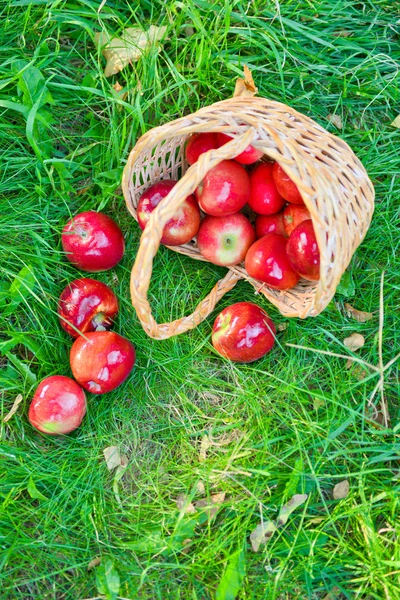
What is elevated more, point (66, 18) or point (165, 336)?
point (66, 18)

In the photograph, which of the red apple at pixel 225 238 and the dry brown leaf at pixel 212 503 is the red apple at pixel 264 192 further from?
the dry brown leaf at pixel 212 503

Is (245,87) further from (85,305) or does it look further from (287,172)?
(85,305)

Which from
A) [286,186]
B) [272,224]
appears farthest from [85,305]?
[286,186]

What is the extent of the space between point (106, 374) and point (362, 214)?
124 centimetres

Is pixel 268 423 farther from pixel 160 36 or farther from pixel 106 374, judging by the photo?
pixel 160 36

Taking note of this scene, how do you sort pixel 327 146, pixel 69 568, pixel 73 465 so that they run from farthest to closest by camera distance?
pixel 73 465 < pixel 69 568 < pixel 327 146

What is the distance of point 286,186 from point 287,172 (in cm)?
34

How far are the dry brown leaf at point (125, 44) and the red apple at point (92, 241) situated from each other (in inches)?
27.9

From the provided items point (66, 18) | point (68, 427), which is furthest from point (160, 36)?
point (68, 427)

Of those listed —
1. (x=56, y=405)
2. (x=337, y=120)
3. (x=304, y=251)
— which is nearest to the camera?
(x=304, y=251)

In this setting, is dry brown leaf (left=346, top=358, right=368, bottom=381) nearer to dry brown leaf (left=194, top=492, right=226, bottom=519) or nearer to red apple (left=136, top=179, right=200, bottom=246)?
dry brown leaf (left=194, top=492, right=226, bottom=519)

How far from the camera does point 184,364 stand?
285 cm

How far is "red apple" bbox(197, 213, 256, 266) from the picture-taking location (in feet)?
8.77

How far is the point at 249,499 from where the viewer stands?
8.55 ft
